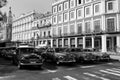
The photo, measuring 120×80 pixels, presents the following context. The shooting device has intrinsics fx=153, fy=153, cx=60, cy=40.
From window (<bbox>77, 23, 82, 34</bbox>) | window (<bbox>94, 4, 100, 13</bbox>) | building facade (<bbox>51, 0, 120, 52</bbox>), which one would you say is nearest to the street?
building facade (<bbox>51, 0, 120, 52</bbox>)

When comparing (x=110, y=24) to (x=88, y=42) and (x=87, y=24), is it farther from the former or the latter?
(x=88, y=42)

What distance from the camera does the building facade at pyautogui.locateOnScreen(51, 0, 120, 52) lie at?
3484cm

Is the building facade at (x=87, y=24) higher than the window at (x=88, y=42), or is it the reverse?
the building facade at (x=87, y=24)

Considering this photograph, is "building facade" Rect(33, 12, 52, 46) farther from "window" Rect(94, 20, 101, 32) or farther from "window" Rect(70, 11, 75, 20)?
"window" Rect(94, 20, 101, 32)

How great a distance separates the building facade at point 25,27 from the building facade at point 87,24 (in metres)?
15.2

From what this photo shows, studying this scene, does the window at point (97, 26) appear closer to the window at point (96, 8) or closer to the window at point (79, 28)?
the window at point (96, 8)

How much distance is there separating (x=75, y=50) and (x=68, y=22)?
94.6 ft

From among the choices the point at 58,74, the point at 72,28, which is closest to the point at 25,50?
the point at 58,74

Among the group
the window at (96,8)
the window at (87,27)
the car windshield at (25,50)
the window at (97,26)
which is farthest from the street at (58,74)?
the window at (87,27)

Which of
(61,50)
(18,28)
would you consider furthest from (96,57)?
(18,28)

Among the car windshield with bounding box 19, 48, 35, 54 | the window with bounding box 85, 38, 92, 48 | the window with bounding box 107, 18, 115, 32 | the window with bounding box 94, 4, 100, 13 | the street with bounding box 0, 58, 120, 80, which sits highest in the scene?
the window with bounding box 94, 4, 100, 13

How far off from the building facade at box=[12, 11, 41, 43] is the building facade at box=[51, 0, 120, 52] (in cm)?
1519

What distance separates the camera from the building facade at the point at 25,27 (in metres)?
65.2

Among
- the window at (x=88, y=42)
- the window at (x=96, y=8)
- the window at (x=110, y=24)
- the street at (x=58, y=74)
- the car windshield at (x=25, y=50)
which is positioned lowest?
the street at (x=58, y=74)
